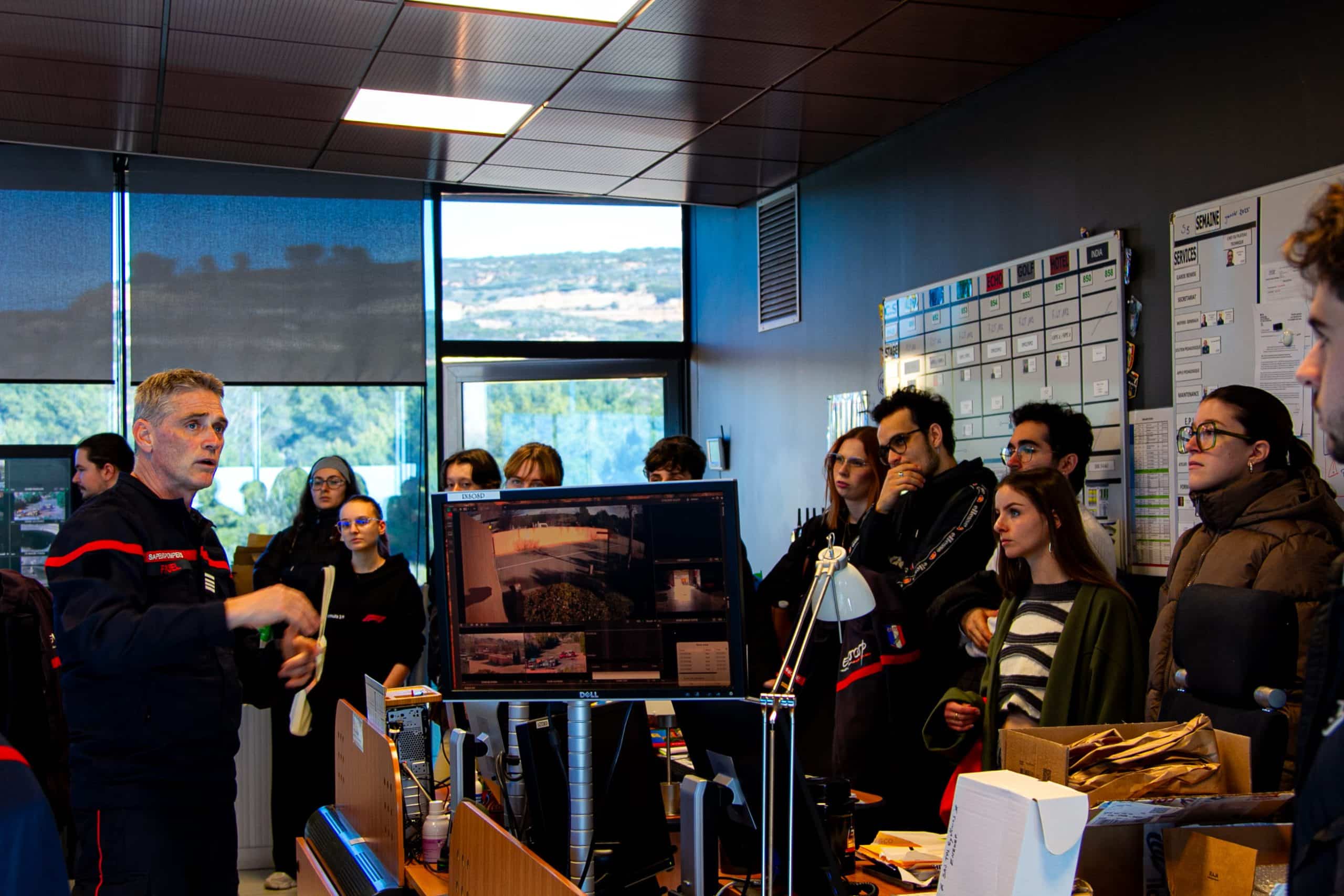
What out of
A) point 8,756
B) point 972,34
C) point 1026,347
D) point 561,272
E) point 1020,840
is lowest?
point 1020,840

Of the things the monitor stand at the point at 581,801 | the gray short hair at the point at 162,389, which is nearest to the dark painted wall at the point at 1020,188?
the monitor stand at the point at 581,801

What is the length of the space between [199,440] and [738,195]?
4386 mm

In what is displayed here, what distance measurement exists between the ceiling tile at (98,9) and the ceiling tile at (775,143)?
229cm

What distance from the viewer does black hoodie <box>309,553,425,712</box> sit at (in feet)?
14.1

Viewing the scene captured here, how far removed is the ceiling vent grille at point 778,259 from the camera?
6086 mm

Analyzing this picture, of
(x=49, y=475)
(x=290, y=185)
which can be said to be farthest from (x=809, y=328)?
(x=49, y=475)

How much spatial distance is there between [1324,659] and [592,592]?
1.17m

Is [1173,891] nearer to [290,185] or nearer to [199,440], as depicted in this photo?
→ [199,440]

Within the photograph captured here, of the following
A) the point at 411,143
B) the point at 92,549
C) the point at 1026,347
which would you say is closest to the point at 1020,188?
the point at 1026,347

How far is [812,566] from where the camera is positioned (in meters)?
3.89

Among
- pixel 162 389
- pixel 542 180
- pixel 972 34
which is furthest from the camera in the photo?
pixel 542 180

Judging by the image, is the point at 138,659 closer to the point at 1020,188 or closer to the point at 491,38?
the point at 491,38

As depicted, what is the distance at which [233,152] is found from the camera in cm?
560

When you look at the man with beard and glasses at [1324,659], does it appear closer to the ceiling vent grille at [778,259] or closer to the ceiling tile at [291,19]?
the ceiling tile at [291,19]
